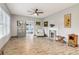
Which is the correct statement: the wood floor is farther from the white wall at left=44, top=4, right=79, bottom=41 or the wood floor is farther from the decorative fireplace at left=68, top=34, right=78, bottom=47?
the white wall at left=44, top=4, right=79, bottom=41

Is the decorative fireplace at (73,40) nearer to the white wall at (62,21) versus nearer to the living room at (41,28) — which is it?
the living room at (41,28)

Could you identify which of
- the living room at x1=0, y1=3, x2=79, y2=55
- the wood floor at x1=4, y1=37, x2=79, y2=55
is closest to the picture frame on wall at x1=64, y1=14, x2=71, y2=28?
the living room at x1=0, y1=3, x2=79, y2=55

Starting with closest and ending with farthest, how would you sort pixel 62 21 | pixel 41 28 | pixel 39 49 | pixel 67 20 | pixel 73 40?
pixel 39 49
pixel 73 40
pixel 67 20
pixel 62 21
pixel 41 28

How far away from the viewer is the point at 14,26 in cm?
1144

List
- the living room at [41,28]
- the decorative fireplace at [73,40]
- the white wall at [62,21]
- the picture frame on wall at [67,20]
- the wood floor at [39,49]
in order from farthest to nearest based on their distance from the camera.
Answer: the picture frame on wall at [67,20] < the white wall at [62,21] < the decorative fireplace at [73,40] < the living room at [41,28] < the wood floor at [39,49]

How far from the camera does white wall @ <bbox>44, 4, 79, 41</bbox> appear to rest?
21.4 ft

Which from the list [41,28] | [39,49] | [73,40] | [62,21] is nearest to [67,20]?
[62,21]

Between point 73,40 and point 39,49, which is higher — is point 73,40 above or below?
above

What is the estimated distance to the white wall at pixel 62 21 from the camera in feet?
21.4

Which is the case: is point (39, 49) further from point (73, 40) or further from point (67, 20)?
point (67, 20)

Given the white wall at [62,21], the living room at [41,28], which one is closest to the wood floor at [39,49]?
the living room at [41,28]

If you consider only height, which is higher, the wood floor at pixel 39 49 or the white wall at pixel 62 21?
the white wall at pixel 62 21

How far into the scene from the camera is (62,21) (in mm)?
8117

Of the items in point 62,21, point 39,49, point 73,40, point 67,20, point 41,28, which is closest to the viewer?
point 39,49
